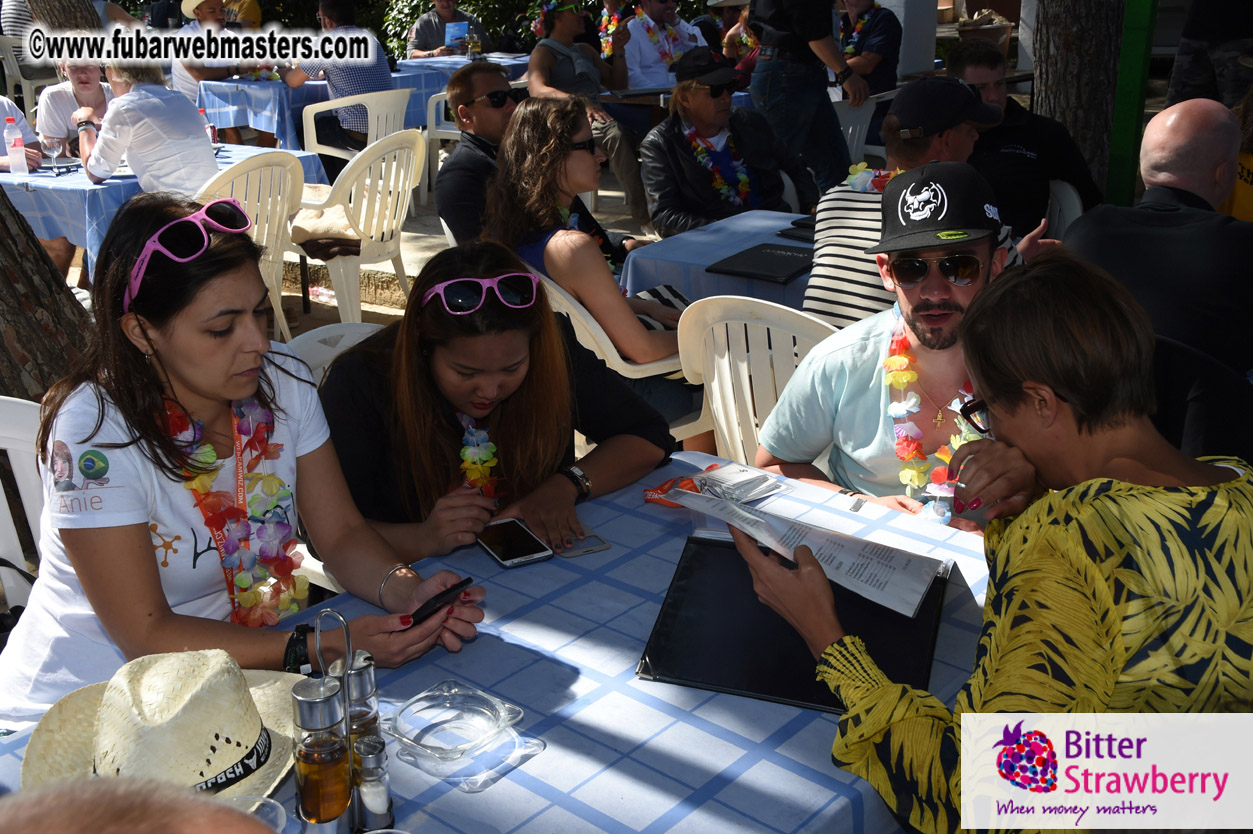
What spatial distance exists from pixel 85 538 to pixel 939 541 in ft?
5.02

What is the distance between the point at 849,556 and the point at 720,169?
12.5 feet

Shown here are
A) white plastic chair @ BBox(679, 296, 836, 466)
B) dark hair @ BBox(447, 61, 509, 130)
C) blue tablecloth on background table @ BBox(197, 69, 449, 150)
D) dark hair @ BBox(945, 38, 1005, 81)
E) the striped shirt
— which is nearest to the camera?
white plastic chair @ BBox(679, 296, 836, 466)

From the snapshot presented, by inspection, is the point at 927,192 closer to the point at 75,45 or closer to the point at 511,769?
the point at 511,769

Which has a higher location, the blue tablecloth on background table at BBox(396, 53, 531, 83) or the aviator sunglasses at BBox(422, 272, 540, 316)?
the blue tablecloth on background table at BBox(396, 53, 531, 83)

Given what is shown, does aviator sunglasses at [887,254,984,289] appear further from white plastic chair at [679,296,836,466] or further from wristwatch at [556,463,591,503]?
wristwatch at [556,463,591,503]

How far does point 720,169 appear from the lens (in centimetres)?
529

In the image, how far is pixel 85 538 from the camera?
1.68m

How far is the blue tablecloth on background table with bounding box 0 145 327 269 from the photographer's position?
16.5 ft

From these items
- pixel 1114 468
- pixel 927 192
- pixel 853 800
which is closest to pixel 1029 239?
pixel 927 192

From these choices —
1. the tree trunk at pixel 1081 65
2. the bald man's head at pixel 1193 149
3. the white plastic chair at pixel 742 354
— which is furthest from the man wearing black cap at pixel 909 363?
the tree trunk at pixel 1081 65

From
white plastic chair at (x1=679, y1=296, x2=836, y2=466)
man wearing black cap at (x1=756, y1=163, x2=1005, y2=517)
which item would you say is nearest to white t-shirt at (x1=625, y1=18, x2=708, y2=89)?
white plastic chair at (x1=679, y1=296, x2=836, y2=466)

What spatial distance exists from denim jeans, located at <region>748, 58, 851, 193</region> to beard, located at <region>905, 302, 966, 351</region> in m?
5.23

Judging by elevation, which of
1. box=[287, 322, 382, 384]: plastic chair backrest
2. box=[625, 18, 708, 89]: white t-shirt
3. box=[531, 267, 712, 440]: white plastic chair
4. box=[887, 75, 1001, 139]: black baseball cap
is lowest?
box=[531, 267, 712, 440]: white plastic chair

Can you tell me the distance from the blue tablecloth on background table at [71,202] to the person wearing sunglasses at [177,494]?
11.6 feet
